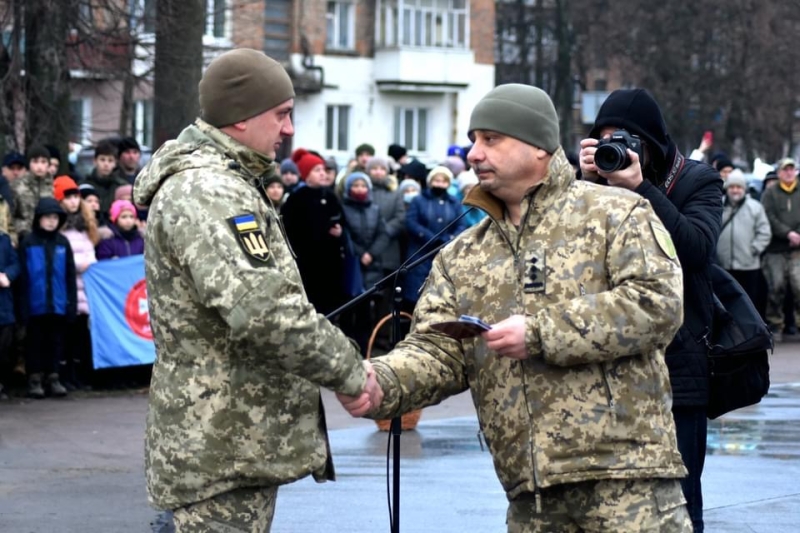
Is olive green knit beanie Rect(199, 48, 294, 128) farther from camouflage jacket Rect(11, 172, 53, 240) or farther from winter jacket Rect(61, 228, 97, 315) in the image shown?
camouflage jacket Rect(11, 172, 53, 240)

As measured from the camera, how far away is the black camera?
4949 mm

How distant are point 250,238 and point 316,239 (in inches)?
391

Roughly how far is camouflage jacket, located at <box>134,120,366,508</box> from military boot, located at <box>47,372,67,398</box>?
802 centimetres

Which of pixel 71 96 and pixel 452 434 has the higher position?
pixel 71 96

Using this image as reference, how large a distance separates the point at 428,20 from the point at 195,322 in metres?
45.6

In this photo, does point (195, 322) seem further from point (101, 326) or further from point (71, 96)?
point (71, 96)

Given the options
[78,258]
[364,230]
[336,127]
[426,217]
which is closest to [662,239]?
[78,258]

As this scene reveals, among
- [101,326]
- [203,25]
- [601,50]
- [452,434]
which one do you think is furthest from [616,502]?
[601,50]

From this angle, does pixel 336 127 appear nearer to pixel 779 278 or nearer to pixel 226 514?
pixel 779 278

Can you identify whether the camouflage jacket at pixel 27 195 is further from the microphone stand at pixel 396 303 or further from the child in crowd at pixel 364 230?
the microphone stand at pixel 396 303

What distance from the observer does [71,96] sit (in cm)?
1788

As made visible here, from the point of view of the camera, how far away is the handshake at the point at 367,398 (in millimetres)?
4340

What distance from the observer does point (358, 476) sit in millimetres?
8891

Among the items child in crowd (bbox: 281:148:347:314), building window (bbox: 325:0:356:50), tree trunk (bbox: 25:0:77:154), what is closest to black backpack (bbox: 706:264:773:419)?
child in crowd (bbox: 281:148:347:314)
